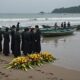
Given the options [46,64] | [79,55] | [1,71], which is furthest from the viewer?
[79,55]

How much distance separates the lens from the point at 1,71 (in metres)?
12.1

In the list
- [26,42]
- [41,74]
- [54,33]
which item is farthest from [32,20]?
[41,74]

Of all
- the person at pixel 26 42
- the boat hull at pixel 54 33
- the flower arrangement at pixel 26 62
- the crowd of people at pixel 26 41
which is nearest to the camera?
the flower arrangement at pixel 26 62

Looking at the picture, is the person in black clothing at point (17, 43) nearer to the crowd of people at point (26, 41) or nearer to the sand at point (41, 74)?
the crowd of people at point (26, 41)

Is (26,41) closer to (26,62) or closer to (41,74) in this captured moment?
(26,62)

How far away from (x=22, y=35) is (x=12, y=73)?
4.74 meters

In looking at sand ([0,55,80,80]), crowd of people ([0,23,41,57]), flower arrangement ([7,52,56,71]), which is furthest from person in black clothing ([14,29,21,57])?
→ sand ([0,55,80,80])

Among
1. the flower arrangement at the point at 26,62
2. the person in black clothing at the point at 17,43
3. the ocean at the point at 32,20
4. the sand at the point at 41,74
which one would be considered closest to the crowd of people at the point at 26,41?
the person in black clothing at the point at 17,43

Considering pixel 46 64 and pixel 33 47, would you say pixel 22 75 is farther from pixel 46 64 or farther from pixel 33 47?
pixel 33 47

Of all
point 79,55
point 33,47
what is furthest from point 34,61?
point 79,55

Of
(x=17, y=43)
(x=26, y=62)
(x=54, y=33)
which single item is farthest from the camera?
(x=54, y=33)

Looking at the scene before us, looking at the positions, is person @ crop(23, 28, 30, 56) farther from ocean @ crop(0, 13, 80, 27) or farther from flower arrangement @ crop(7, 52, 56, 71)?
ocean @ crop(0, 13, 80, 27)

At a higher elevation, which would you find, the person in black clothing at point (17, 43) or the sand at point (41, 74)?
the person in black clothing at point (17, 43)

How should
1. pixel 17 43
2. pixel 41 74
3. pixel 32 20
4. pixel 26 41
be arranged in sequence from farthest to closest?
pixel 32 20 < pixel 17 43 < pixel 26 41 < pixel 41 74
